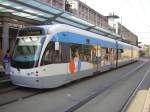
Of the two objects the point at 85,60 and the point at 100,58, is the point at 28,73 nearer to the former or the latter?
the point at 85,60

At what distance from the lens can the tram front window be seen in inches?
540

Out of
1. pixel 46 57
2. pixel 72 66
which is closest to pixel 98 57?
pixel 72 66

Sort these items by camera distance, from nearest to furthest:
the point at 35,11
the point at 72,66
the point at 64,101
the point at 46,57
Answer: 1. the point at 64,101
2. the point at 46,57
3. the point at 72,66
4. the point at 35,11

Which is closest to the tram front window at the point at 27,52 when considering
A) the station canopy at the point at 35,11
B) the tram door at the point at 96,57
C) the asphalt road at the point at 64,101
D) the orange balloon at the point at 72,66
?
the asphalt road at the point at 64,101

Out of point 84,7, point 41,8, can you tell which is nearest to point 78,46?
point 41,8

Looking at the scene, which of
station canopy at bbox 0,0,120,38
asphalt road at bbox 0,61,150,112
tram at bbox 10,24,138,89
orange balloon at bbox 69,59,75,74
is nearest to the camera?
asphalt road at bbox 0,61,150,112

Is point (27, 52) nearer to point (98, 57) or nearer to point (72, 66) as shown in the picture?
point (72, 66)

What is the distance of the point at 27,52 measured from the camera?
14.1 m

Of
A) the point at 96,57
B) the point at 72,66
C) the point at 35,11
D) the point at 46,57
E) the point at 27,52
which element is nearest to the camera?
the point at 46,57

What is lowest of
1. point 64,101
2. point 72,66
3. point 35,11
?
point 64,101

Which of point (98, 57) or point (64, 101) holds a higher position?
point (98, 57)

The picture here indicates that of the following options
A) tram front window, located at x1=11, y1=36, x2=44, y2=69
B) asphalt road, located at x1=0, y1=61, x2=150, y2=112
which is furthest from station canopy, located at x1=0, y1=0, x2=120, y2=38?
asphalt road, located at x1=0, y1=61, x2=150, y2=112

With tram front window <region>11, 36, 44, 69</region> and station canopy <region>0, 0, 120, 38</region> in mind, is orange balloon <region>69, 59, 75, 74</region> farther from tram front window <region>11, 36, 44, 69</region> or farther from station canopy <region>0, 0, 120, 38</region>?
station canopy <region>0, 0, 120, 38</region>

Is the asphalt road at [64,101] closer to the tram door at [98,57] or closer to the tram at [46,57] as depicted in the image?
the tram at [46,57]
